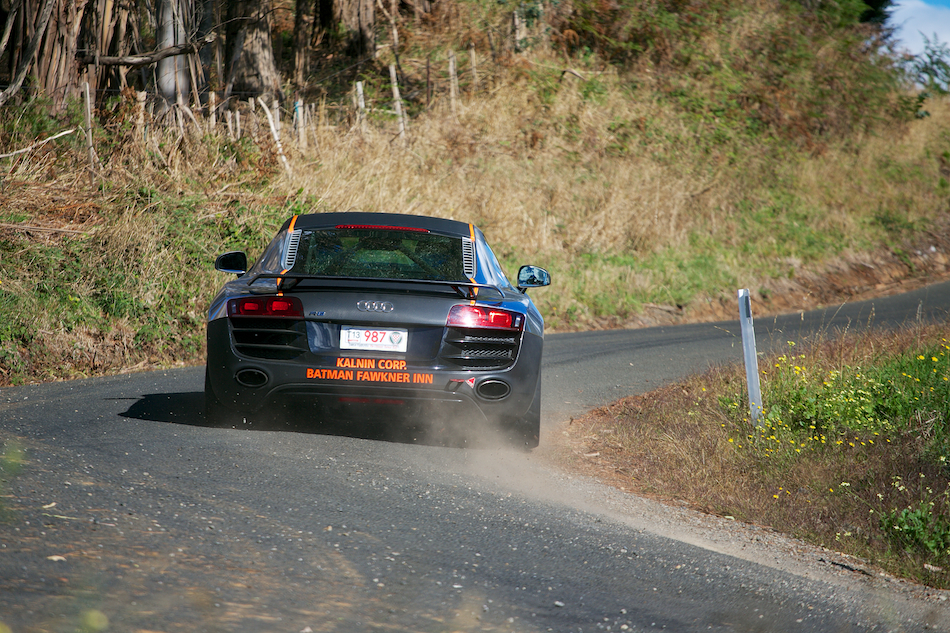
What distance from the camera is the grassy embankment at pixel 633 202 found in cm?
660

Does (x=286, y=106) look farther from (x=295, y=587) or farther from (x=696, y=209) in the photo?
(x=295, y=587)

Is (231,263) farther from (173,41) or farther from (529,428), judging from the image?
(173,41)

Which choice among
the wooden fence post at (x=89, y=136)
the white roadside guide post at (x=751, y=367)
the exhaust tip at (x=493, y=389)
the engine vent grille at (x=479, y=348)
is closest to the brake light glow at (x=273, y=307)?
the engine vent grille at (x=479, y=348)

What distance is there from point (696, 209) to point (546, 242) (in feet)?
18.1

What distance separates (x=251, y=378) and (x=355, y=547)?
2.15 meters

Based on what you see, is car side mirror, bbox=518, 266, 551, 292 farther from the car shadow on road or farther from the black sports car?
the car shadow on road

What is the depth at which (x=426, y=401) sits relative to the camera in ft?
19.3

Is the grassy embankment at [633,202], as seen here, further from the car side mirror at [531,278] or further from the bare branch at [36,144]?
the car side mirror at [531,278]

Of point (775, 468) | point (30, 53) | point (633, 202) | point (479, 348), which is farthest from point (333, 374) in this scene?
point (633, 202)

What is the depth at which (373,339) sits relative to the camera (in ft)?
19.0

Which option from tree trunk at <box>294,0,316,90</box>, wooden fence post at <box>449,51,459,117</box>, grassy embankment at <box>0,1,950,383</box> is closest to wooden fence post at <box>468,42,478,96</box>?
grassy embankment at <box>0,1,950,383</box>

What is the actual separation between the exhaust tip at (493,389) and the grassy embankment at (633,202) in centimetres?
109

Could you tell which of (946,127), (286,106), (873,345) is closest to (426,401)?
(873,345)

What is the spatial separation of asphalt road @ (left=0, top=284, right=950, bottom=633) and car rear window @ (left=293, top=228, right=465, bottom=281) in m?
1.17
